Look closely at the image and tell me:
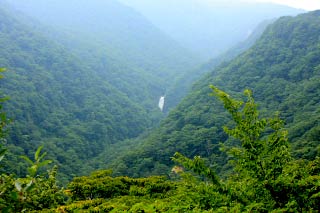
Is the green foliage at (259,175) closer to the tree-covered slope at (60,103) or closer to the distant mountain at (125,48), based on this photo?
the tree-covered slope at (60,103)

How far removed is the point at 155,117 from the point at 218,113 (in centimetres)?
3823

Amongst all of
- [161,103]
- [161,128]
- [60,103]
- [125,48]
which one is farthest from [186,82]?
[161,128]

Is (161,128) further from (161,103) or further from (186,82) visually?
(186,82)

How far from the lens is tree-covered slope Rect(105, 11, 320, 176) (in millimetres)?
53219

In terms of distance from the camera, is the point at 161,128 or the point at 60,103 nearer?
the point at 161,128

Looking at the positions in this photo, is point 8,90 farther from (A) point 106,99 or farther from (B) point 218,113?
(B) point 218,113

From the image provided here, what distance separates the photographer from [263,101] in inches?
2707

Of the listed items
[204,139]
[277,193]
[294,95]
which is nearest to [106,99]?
[204,139]

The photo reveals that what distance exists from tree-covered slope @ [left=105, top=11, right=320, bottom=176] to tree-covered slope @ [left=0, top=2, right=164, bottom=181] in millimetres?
15033

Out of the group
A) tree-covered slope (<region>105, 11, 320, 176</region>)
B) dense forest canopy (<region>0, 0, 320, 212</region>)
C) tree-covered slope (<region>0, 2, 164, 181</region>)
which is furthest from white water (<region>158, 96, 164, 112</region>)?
tree-covered slope (<region>105, 11, 320, 176</region>)

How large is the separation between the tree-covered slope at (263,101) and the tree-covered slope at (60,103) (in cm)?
1503

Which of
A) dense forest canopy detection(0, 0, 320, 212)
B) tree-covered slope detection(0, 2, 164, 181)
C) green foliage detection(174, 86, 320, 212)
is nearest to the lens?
green foliage detection(174, 86, 320, 212)

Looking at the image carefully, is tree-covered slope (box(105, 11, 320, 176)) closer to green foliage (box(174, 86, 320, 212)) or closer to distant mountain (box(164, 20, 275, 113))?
distant mountain (box(164, 20, 275, 113))

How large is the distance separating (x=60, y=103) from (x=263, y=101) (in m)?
56.2
